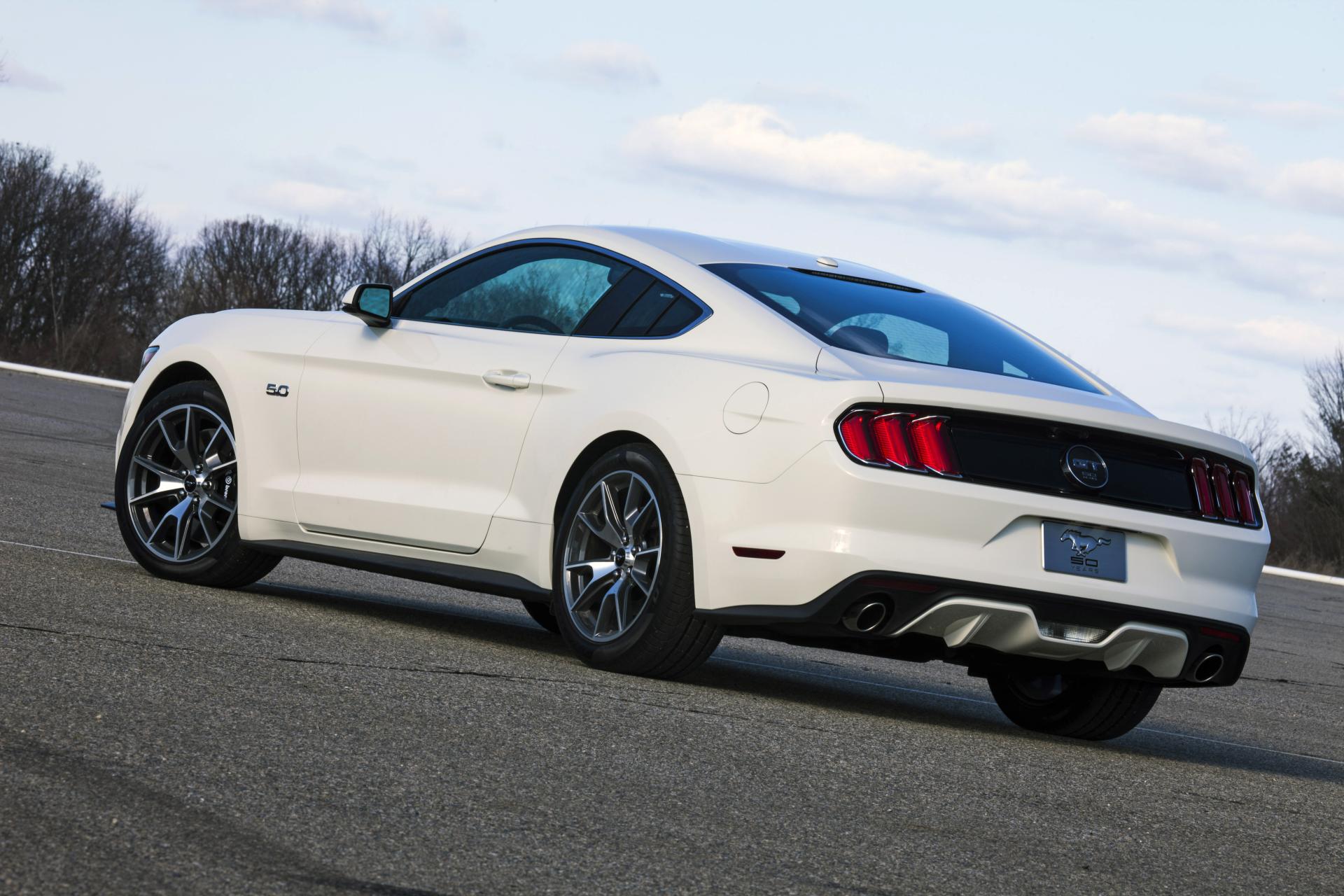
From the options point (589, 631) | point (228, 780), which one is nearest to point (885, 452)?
point (589, 631)

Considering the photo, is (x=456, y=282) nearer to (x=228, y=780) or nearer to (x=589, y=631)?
(x=589, y=631)

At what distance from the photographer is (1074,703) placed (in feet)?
21.0

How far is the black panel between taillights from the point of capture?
527cm

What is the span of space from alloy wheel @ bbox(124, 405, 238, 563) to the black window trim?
3.04 ft

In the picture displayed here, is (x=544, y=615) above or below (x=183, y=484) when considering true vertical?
below

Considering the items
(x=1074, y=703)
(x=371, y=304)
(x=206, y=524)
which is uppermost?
(x=371, y=304)

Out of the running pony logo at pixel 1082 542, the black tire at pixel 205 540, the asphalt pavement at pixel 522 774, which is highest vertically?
the running pony logo at pixel 1082 542

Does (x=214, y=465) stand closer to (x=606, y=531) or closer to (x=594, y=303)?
(x=594, y=303)

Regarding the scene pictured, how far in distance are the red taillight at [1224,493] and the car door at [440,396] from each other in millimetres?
2207

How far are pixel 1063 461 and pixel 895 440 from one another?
1.82 feet

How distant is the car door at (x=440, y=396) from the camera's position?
20.5 feet

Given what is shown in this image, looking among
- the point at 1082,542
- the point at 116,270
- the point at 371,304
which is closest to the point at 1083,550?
the point at 1082,542

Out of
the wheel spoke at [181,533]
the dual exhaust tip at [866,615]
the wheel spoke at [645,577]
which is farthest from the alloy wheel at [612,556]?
the wheel spoke at [181,533]

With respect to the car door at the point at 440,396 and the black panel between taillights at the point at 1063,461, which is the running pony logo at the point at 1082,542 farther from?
the car door at the point at 440,396
